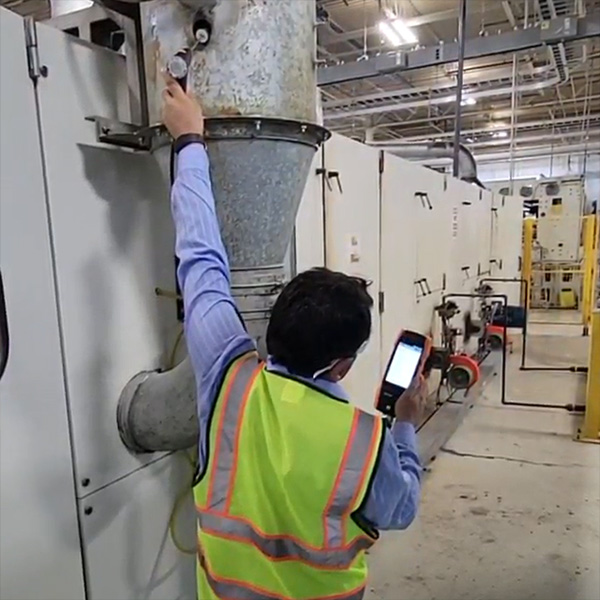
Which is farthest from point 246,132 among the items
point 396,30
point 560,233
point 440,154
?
point 560,233

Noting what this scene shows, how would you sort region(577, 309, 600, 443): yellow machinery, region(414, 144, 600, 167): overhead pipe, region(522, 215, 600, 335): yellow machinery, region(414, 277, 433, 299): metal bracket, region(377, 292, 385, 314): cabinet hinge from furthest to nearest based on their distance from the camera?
region(414, 144, 600, 167): overhead pipe
region(522, 215, 600, 335): yellow machinery
region(577, 309, 600, 443): yellow machinery
region(414, 277, 433, 299): metal bracket
region(377, 292, 385, 314): cabinet hinge

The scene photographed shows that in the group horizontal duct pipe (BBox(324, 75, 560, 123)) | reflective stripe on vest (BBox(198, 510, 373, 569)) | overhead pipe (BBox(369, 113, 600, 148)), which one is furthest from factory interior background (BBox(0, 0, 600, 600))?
→ overhead pipe (BBox(369, 113, 600, 148))

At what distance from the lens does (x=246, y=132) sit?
1074mm

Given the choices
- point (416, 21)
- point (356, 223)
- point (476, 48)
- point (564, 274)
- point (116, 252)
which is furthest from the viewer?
point (564, 274)

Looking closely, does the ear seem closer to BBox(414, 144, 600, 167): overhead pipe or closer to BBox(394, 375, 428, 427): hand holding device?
BBox(394, 375, 428, 427): hand holding device

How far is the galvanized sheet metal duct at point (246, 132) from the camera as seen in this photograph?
1031mm

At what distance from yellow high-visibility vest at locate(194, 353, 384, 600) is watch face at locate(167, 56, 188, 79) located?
55 centimetres

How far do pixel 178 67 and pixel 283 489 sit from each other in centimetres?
78

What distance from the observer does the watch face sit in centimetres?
103

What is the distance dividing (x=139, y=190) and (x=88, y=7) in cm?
45

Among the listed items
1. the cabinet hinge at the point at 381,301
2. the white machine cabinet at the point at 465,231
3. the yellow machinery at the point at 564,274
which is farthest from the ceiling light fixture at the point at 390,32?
the yellow machinery at the point at 564,274

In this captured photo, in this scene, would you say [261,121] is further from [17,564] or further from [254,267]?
[17,564]

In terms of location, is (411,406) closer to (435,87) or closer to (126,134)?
(126,134)

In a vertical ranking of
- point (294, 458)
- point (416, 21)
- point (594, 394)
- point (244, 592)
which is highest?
point (416, 21)
